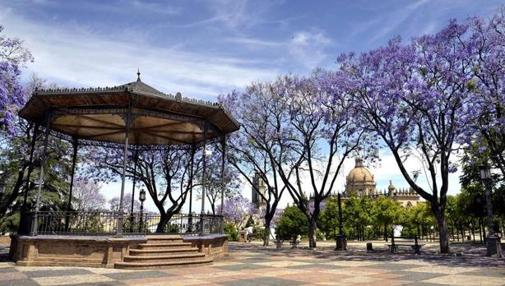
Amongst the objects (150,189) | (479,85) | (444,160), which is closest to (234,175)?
(150,189)

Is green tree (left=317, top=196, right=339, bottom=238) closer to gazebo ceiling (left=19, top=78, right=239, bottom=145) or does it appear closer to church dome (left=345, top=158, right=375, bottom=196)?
gazebo ceiling (left=19, top=78, right=239, bottom=145)

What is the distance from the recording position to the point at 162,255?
13.2 metres

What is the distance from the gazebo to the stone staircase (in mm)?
266

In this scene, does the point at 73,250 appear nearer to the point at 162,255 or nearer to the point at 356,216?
the point at 162,255

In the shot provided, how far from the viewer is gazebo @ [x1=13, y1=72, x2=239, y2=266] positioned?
532 inches

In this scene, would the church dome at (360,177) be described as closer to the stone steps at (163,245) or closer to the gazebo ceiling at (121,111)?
the gazebo ceiling at (121,111)

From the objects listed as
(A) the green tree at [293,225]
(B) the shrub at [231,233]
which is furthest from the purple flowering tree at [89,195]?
(A) the green tree at [293,225]

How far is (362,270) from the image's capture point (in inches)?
499

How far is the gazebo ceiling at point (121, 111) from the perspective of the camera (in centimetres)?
1384

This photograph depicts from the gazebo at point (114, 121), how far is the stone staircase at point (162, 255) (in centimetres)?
27

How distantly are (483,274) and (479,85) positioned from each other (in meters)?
10.4

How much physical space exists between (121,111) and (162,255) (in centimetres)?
→ 549

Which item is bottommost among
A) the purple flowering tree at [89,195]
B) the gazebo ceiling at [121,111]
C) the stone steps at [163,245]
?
the stone steps at [163,245]

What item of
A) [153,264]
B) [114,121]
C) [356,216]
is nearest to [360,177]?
[356,216]
